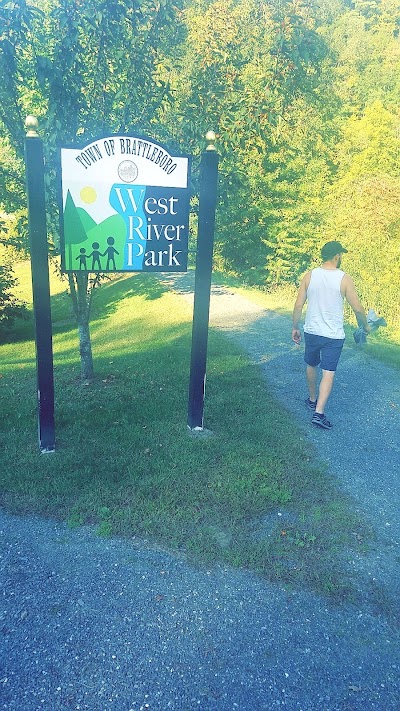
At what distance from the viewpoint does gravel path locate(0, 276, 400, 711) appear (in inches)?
94.4

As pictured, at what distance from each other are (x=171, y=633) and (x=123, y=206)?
339 centimetres

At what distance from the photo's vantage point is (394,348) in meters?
9.12

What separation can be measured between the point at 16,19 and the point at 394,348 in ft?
24.3

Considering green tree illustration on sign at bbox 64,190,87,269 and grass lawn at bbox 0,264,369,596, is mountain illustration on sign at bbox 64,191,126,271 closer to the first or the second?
green tree illustration on sign at bbox 64,190,87,269

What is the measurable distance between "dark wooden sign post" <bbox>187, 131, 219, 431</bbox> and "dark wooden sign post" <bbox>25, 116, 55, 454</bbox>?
137 cm

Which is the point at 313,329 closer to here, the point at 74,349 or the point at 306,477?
the point at 306,477

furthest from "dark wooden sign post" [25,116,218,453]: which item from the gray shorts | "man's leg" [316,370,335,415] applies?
"man's leg" [316,370,335,415]

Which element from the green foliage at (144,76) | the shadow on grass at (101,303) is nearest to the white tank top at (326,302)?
the green foliage at (144,76)

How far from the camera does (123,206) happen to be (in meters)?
4.55

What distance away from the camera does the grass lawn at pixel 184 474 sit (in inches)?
137

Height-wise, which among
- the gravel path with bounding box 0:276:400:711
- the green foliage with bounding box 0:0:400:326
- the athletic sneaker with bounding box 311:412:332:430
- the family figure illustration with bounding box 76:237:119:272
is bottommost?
the gravel path with bounding box 0:276:400:711

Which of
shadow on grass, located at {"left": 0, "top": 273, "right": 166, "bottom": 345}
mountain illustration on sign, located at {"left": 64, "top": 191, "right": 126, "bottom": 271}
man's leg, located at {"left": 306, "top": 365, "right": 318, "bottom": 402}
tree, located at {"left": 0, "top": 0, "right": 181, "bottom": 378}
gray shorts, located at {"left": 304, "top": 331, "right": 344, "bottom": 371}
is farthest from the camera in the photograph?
shadow on grass, located at {"left": 0, "top": 273, "right": 166, "bottom": 345}

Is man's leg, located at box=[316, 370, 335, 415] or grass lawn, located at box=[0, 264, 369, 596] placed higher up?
man's leg, located at box=[316, 370, 335, 415]

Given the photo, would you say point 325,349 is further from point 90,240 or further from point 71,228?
point 71,228
